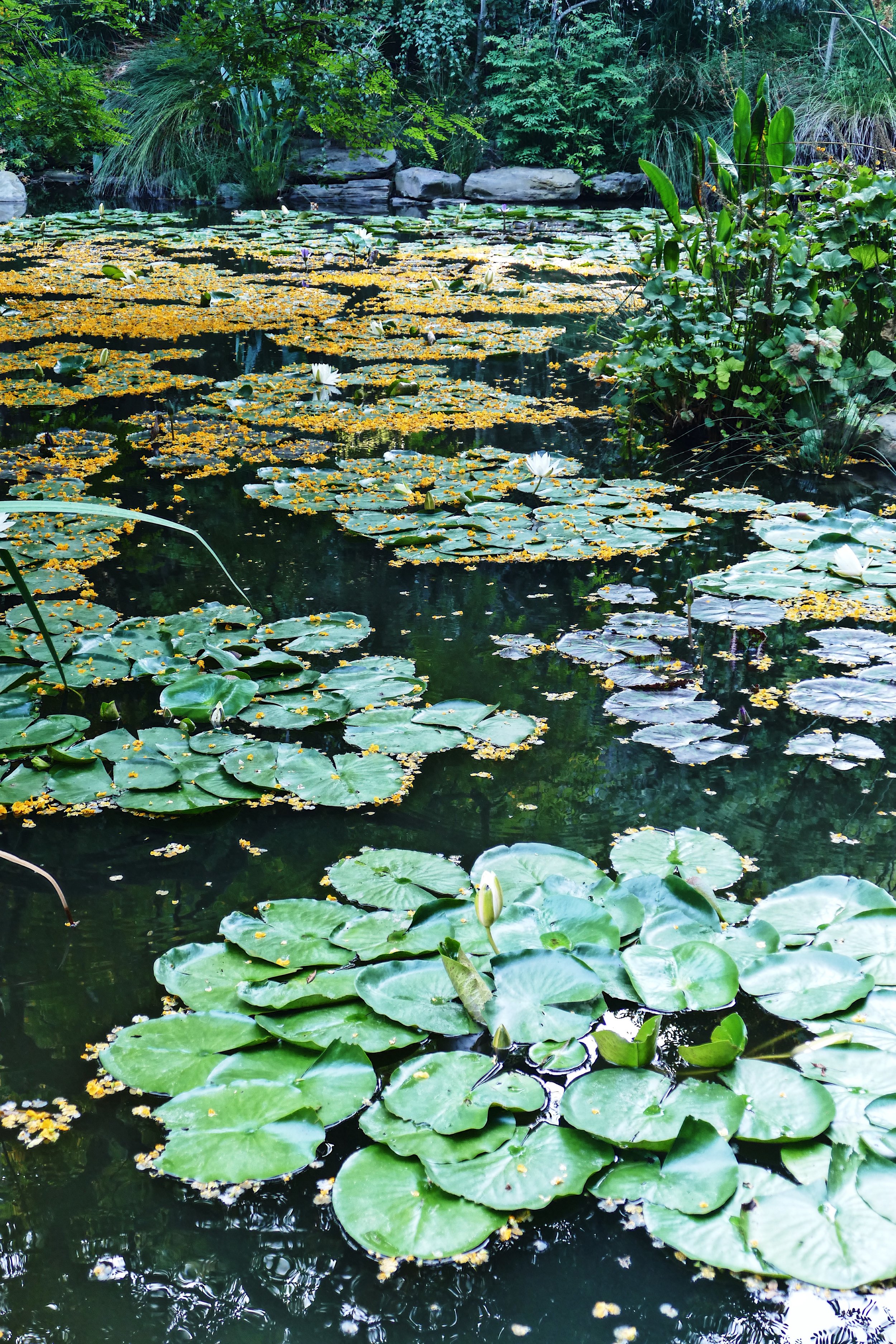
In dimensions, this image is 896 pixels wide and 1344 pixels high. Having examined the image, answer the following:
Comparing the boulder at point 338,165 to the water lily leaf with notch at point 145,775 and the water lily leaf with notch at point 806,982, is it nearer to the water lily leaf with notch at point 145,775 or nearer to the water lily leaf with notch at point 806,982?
the water lily leaf with notch at point 145,775

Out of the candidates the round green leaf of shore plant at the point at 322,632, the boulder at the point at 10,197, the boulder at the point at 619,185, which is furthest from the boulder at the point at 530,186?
the round green leaf of shore plant at the point at 322,632

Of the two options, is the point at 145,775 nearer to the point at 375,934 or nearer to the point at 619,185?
the point at 375,934

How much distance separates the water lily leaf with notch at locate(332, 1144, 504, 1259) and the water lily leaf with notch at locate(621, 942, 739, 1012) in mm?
339

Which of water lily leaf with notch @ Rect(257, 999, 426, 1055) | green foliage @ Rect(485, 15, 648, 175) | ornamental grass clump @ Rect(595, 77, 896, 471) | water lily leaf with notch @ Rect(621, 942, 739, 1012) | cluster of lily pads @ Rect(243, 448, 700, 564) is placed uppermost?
green foliage @ Rect(485, 15, 648, 175)

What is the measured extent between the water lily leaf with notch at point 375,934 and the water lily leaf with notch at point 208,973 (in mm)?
92

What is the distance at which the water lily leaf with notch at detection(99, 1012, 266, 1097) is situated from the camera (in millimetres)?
1113

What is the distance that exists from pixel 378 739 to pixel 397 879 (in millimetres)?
404

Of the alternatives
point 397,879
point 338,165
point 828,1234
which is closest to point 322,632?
point 397,879

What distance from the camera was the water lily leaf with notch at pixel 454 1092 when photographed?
1.04 metres

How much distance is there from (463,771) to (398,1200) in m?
0.84

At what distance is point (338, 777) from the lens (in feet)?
5.49

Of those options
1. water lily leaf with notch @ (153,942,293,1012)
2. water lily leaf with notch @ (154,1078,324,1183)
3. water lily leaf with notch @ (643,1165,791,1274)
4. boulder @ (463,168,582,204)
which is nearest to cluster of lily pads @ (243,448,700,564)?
water lily leaf with notch @ (153,942,293,1012)

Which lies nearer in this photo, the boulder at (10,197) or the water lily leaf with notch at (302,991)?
the water lily leaf with notch at (302,991)

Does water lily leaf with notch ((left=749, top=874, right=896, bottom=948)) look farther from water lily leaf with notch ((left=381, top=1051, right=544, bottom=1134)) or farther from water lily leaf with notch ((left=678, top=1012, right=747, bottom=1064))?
water lily leaf with notch ((left=381, top=1051, right=544, bottom=1134))
